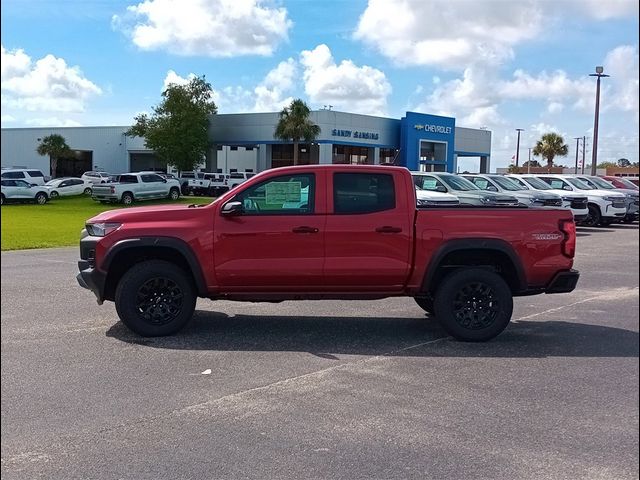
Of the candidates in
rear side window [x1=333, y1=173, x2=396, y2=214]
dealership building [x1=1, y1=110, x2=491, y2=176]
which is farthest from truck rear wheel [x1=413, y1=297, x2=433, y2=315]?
dealership building [x1=1, y1=110, x2=491, y2=176]

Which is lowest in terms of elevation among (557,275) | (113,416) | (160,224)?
(113,416)

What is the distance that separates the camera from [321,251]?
7.18 metres

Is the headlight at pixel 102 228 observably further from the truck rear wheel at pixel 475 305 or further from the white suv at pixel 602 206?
the white suv at pixel 602 206

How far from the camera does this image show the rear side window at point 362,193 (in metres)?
7.32

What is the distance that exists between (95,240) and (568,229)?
16.5ft

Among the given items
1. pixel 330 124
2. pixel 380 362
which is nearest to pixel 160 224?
pixel 380 362

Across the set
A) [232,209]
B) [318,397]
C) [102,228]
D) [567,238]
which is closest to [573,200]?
[567,238]

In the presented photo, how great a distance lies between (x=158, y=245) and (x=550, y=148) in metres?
75.9

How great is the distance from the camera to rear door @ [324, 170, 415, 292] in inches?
283

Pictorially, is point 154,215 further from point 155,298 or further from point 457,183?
point 457,183

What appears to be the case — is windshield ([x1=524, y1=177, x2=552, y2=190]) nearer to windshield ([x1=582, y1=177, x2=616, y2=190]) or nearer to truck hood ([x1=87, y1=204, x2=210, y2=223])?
windshield ([x1=582, y1=177, x2=616, y2=190])

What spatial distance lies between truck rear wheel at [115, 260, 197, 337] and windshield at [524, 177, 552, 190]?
21.0 meters

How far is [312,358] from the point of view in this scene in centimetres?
655

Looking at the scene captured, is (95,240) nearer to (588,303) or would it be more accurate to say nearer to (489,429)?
(489,429)
